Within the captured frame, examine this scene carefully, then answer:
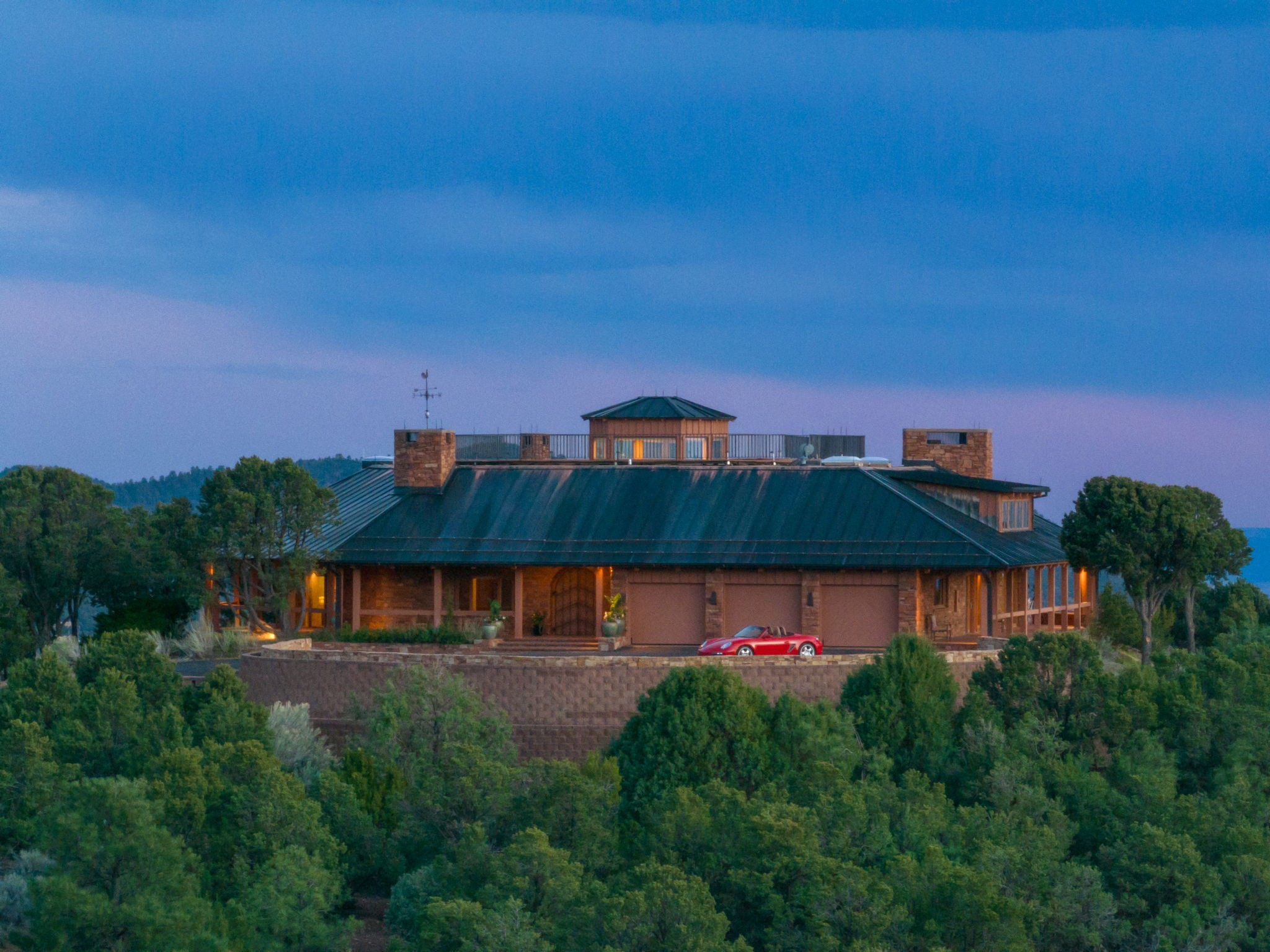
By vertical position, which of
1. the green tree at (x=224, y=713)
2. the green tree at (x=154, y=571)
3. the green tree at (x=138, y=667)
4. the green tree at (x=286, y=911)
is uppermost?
the green tree at (x=154, y=571)

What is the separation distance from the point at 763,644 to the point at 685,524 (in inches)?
288

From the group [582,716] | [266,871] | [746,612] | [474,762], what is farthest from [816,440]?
[266,871]

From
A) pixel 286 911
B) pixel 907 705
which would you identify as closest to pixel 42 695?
pixel 286 911

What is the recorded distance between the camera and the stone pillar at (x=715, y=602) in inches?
1889

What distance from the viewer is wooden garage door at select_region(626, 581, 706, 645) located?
159ft

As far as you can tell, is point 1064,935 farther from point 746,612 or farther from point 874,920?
point 746,612

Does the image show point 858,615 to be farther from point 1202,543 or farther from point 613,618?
point 1202,543

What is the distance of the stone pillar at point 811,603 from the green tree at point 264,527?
13.4 meters

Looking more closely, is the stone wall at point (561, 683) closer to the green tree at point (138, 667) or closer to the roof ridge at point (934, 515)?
the green tree at point (138, 667)

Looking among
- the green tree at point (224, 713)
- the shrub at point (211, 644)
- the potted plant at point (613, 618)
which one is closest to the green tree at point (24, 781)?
the green tree at point (224, 713)

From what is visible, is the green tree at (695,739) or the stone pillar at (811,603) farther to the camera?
the stone pillar at (811,603)

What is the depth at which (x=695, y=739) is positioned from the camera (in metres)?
35.2

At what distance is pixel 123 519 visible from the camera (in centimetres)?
5541

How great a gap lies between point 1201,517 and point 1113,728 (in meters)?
14.8
